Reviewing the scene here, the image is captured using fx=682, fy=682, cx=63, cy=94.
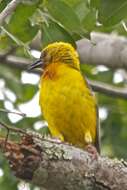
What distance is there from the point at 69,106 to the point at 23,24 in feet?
3.60

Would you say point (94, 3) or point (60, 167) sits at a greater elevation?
point (94, 3)

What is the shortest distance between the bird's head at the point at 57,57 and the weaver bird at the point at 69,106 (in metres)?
0.08

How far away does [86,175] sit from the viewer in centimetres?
393

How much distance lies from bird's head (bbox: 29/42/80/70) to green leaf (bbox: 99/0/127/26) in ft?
5.51

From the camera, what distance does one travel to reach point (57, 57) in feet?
20.1

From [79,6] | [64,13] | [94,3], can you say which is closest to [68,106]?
[79,6]

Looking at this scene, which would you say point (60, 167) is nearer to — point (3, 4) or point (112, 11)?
point (112, 11)

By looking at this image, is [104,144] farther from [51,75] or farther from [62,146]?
[62,146]

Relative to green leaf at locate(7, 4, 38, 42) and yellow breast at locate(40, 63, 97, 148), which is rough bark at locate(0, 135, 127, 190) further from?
yellow breast at locate(40, 63, 97, 148)

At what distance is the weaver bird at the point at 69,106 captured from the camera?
5582 mm

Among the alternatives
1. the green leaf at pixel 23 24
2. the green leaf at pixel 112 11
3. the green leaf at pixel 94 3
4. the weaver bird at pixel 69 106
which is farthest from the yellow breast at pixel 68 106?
the green leaf at pixel 94 3

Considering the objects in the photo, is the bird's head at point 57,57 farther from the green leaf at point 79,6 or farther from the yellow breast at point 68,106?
the green leaf at point 79,6

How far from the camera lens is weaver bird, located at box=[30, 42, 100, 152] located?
5.58 metres

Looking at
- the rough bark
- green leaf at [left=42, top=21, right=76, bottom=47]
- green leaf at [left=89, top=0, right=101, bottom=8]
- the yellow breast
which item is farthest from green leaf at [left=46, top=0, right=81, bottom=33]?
Answer: the yellow breast
